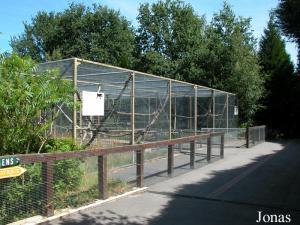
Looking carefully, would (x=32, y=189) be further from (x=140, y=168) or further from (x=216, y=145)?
(x=216, y=145)

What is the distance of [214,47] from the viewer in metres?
28.8

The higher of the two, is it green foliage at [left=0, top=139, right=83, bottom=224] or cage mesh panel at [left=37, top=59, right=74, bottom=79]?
cage mesh panel at [left=37, top=59, right=74, bottom=79]

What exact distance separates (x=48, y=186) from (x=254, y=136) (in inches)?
642

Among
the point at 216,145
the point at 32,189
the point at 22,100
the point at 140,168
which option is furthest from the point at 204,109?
the point at 32,189

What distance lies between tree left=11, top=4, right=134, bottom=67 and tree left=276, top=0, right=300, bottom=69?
1247 inches

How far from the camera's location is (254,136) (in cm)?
2191

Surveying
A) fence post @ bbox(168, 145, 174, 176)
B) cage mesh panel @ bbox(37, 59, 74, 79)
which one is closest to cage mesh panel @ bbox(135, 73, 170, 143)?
fence post @ bbox(168, 145, 174, 176)

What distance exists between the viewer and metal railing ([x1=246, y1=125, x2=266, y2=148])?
20.6m

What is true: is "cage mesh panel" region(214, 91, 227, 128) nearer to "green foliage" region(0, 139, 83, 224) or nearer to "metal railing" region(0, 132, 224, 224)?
"metal railing" region(0, 132, 224, 224)

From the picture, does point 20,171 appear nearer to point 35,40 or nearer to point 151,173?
point 151,173

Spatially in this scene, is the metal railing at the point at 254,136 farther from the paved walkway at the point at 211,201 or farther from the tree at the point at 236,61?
the paved walkway at the point at 211,201

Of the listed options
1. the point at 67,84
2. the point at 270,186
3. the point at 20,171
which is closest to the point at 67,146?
the point at 67,84

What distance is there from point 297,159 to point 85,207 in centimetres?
1048

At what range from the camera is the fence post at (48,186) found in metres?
6.96
